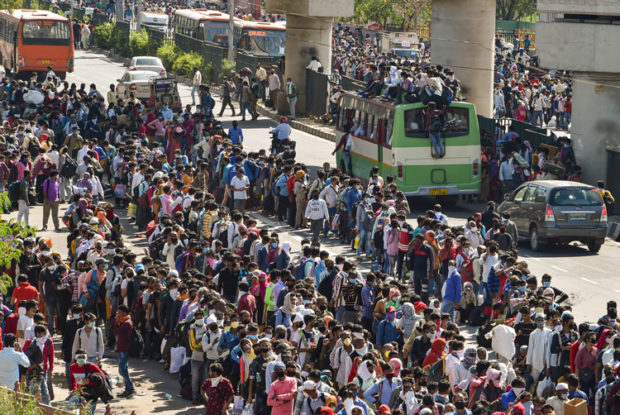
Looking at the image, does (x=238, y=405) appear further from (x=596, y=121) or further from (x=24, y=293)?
(x=596, y=121)

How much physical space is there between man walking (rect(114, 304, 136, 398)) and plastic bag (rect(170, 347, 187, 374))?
0.93 meters

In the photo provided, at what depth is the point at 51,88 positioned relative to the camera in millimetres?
39781

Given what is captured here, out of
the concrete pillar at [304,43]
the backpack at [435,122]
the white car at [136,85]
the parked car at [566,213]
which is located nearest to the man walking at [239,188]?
the backpack at [435,122]

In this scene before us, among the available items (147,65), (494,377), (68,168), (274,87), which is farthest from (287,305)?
(147,65)

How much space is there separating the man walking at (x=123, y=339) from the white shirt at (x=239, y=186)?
9.78 m

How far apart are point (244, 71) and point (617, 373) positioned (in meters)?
34.5

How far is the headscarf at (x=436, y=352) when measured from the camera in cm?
1579

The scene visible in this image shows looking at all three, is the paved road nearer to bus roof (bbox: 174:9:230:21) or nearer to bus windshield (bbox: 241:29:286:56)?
bus windshield (bbox: 241:29:286:56)

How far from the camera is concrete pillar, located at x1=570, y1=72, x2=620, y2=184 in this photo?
31.1 m

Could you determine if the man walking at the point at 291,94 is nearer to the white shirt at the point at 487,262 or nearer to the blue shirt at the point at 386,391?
the white shirt at the point at 487,262

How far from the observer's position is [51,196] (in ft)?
89.4

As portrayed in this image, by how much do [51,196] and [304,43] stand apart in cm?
1908

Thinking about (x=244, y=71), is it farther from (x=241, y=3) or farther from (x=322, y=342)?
(x=241, y=3)

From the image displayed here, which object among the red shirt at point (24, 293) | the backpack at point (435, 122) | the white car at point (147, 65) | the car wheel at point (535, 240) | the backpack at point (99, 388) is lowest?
the car wheel at point (535, 240)
